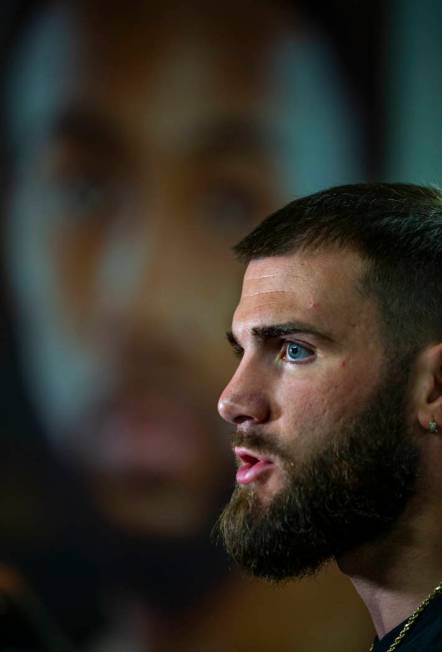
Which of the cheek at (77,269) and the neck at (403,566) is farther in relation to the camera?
the cheek at (77,269)

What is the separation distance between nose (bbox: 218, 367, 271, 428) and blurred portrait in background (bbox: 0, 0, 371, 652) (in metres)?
1.11

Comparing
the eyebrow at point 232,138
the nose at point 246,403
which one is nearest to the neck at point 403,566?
the nose at point 246,403

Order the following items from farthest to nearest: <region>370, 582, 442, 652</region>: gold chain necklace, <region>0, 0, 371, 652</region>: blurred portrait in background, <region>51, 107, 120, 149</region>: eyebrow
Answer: <region>51, 107, 120, 149</region>: eyebrow, <region>0, 0, 371, 652</region>: blurred portrait in background, <region>370, 582, 442, 652</region>: gold chain necklace

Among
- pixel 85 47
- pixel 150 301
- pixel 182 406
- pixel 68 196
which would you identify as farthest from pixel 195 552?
pixel 85 47

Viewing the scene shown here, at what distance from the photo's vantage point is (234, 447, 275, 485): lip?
1.59m

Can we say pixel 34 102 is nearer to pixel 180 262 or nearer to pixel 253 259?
pixel 180 262

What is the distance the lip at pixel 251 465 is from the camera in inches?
Result: 62.7

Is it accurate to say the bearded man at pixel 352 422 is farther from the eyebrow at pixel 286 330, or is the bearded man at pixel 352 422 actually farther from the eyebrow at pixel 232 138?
the eyebrow at pixel 232 138

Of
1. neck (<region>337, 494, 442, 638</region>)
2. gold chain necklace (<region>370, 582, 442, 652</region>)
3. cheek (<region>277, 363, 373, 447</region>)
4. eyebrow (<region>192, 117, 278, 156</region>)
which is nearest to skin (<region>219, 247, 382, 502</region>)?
cheek (<region>277, 363, 373, 447</region>)

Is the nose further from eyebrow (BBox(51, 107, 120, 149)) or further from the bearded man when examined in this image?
eyebrow (BBox(51, 107, 120, 149))

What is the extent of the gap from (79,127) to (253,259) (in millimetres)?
1226

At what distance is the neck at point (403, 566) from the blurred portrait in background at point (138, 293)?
1.17m

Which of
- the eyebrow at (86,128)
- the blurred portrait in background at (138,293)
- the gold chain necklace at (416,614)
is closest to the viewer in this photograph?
the gold chain necklace at (416,614)

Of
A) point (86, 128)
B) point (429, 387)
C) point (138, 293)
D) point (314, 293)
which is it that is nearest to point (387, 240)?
point (314, 293)
